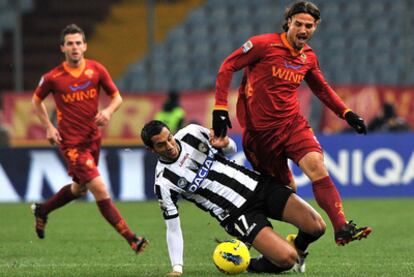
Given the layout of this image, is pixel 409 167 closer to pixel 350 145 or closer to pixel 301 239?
pixel 350 145

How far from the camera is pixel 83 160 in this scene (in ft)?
34.7

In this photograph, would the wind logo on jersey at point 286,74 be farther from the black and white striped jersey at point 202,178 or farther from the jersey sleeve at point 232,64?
the black and white striped jersey at point 202,178

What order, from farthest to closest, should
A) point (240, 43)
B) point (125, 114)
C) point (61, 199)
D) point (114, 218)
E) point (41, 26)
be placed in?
point (41, 26) → point (240, 43) → point (125, 114) → point (61, 199) → point (114, 218)

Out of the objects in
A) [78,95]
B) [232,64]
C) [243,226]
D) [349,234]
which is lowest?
[243,226]

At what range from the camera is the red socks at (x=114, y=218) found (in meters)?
9.78

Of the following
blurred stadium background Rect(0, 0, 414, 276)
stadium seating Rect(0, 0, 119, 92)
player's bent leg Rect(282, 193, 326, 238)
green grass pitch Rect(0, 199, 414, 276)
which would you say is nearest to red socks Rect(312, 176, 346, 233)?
player's bent leg Rect(282, 193, 326, 238)

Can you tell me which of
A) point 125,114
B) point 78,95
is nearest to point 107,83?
point 78,95

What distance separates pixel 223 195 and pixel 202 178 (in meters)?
0.21

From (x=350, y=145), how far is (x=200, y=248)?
699 cm

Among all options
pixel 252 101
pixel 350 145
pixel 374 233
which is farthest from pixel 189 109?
pixel 252 101

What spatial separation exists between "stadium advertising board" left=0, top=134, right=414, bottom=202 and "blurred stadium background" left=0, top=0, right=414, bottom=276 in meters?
0.02

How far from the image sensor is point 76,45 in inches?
415

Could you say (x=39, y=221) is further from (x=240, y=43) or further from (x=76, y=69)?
(x=240, y=43)

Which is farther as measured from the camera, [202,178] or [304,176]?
[304,176]
